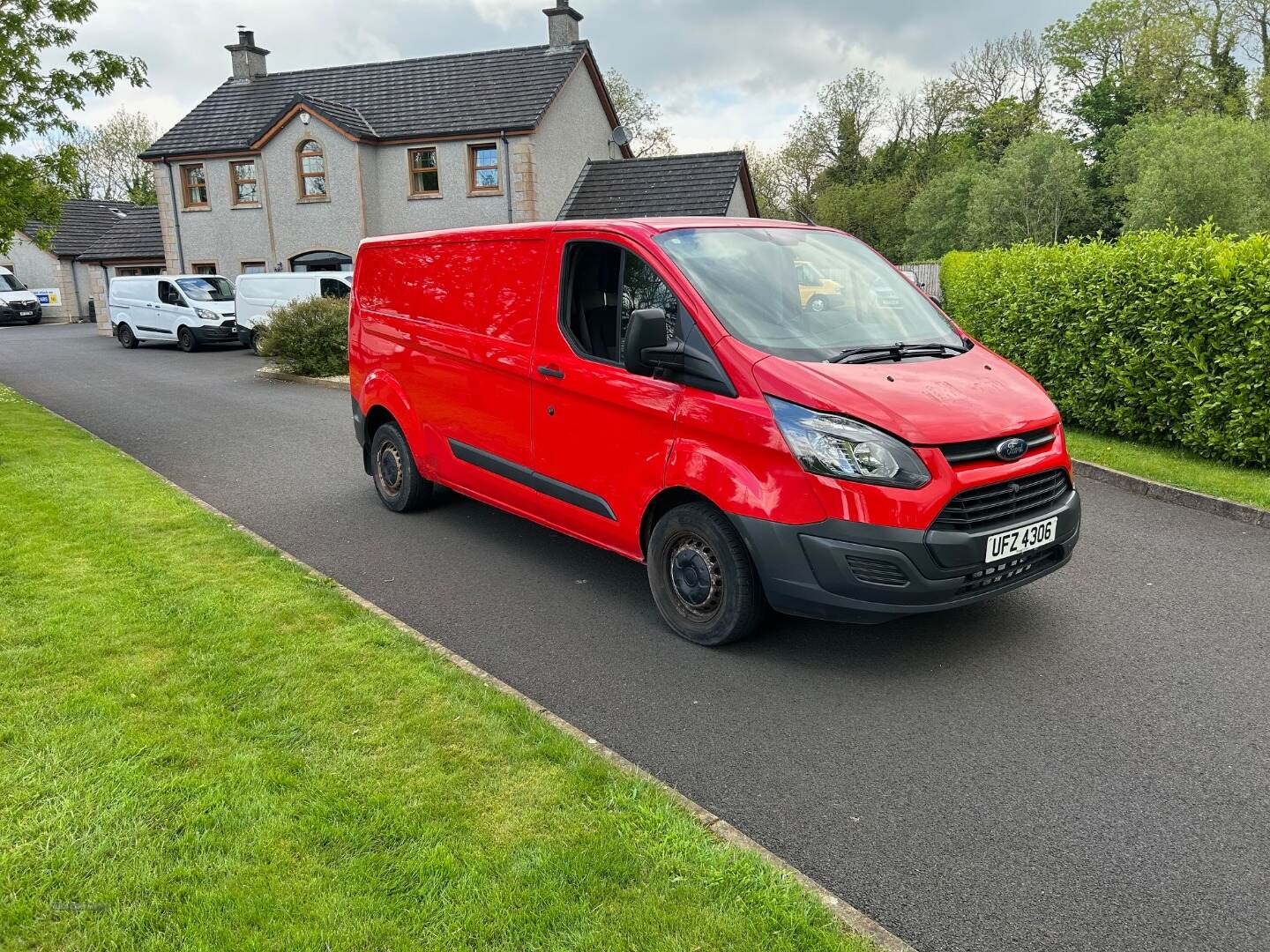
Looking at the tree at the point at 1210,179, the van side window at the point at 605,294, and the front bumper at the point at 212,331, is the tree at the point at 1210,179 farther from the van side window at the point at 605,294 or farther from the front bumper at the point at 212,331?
the van side window at the point at 605,294

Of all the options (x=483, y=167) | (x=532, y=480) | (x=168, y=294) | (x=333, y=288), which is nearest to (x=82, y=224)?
(x=168, y=294)

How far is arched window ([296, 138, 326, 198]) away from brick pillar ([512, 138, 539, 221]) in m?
6.49

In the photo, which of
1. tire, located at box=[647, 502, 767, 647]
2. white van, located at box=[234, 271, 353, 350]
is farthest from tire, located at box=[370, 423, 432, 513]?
white van, located at box=[234, 271, 353, 350]

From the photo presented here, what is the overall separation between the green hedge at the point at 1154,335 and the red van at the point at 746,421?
164 inches

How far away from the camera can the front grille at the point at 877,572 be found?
167 inches

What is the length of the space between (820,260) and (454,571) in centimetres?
300

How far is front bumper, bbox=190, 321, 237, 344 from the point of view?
24.4 metres

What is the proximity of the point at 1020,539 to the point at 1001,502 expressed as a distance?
9.0 inches

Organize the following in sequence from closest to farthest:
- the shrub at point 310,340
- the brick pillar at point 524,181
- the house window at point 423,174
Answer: the shrub at point 310,340, the brick pillar at point 524,181, the house window at point 423,174

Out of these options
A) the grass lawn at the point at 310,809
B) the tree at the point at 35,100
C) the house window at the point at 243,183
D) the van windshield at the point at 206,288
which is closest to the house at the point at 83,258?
the house window at the point at 243,183

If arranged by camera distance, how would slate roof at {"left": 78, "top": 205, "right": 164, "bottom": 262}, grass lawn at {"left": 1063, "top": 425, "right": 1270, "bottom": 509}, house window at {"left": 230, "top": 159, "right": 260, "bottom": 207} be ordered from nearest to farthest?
grass lawn at {"left": 1063, "top": 425, "right": 1270, "bottom": 509} → house window at {"left": 230, "top": 159, "right": 260, "bottom": 207} → slate roof at {"left": 78, "top": 205, "right": 164, "bottom": 262}

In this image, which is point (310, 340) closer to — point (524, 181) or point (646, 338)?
point (524, 181)

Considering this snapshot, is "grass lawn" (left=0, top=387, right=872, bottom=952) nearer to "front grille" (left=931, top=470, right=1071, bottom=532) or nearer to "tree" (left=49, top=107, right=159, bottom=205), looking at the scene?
"front grille" (left=931, top=470, right=1071, bottom=532)

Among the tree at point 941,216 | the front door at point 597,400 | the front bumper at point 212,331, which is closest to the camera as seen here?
the front door at point 597,400
